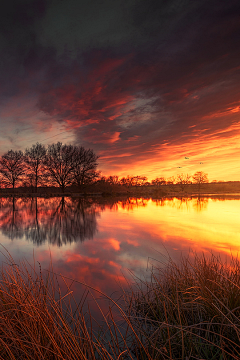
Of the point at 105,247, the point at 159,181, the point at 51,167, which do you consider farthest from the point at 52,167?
the point at 159,181

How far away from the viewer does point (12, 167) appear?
141 feet

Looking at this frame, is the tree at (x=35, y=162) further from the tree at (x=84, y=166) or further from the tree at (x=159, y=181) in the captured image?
the tree at (x=159, y=181)

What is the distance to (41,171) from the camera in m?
42.5

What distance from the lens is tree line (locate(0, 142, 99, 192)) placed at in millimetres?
42219

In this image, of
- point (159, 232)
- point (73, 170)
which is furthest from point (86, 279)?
point (73, 170)

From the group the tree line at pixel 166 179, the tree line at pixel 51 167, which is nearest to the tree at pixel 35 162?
the tree line at pixel 51 167

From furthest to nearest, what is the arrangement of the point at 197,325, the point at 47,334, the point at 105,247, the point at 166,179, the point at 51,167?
the point at 166,179 → the point at 51,167 → the point at 105,247 → the point at 197,325 → the point at 47,334

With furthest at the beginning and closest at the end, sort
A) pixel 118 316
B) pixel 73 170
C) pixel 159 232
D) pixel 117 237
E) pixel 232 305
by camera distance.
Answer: pixel 73 170 < pixel 159 232 < pixel 117 237 < pixel 118 316 < pixel 232 305

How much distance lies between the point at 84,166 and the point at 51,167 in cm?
693

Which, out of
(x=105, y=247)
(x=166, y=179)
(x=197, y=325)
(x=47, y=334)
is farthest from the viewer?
(x=166, y=179)

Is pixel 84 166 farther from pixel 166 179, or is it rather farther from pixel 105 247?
pixel 166 179

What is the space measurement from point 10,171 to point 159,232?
4247cm

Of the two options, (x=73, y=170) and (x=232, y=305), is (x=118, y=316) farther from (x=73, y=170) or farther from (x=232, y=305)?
(x=73, y=170)

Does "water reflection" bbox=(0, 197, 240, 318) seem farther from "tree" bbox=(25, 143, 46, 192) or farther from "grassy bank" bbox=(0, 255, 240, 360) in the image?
"tree" bbox=(25, 143, 46, 192)
